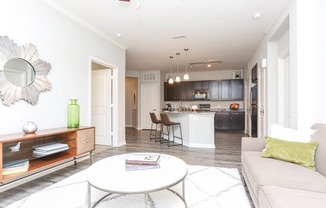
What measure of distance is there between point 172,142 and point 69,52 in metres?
3.47

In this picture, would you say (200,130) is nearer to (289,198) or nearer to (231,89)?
(289,198)

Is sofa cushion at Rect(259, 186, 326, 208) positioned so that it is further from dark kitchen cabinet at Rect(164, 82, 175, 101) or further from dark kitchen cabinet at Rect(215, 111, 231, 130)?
dark kitchen cabinet at Rect(164, 82, 175, 101)

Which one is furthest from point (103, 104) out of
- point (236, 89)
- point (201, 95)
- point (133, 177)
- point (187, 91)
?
point (236, 89)

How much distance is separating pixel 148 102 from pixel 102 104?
3.59 meters

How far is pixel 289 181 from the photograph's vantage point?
1463 mm

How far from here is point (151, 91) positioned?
825 cm

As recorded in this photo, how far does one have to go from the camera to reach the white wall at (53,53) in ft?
7.68

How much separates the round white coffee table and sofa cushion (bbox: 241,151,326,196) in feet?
2.12

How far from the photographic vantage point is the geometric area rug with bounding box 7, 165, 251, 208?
74.9 inches

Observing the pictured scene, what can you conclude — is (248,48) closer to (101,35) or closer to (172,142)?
(172,142)

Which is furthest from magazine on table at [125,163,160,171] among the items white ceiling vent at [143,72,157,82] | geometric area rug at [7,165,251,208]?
white ceiling vent at [143,72,157,82]

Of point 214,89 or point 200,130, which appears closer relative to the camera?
point 200,130

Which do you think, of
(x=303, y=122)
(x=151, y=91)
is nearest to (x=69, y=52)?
(x=303, y=122)

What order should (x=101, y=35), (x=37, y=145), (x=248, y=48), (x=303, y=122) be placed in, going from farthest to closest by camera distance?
(x=248, y=48), (x=101, y=35), (x=37, y=145), (x=303, y=122)
